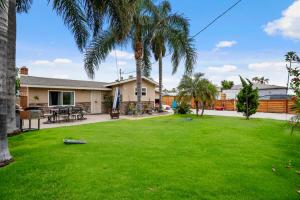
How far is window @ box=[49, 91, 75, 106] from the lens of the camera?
1828 cm

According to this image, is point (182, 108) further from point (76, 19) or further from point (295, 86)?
point (295, 86)

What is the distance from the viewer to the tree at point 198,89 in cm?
1736

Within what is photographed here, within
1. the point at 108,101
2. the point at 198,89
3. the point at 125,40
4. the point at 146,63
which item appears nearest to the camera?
the point at 125,40

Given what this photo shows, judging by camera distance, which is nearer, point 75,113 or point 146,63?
point 75,113

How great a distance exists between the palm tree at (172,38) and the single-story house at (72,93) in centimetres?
336

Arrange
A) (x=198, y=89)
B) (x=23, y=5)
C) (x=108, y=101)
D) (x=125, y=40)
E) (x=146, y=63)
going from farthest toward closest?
1. (x=108, y=101)
2. (x=146, y=63)
3. (x=198, y=89)
4. (x=125, y=40)
5. (x=23, y=5)

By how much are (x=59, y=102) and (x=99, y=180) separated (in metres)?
16.2

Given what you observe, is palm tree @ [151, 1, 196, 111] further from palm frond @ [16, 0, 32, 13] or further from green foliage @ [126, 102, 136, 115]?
palm frond @ [16, 0, 32, 13]

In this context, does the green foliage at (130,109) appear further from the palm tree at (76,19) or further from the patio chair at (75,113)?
the palm tree at (76,19)

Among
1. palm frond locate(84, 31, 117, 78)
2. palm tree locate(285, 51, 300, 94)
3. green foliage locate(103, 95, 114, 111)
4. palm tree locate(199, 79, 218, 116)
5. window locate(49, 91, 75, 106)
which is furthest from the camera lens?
green foliage locate(103, 95, 114, 111)

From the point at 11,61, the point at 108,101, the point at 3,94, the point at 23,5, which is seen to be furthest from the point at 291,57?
the point at 108,101

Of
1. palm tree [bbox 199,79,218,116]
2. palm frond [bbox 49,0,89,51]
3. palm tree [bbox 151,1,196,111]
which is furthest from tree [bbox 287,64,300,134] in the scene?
A: palm tree [bbox 199,79,218,116]

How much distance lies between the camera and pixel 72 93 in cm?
1942

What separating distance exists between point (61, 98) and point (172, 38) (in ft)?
34.7
